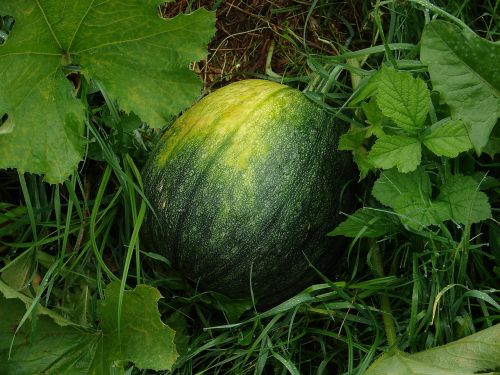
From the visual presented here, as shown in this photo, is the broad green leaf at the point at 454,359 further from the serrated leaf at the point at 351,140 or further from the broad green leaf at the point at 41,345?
the broad green leaf at the point at 41,345

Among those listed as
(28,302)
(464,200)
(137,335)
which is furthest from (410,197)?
(28,302)

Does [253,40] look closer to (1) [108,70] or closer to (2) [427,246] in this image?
(1) [108,70]

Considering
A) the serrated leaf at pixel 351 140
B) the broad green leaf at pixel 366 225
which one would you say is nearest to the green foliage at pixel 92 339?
the broad green leaf at pixel 366 225

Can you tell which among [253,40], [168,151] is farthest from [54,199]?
[253,40]

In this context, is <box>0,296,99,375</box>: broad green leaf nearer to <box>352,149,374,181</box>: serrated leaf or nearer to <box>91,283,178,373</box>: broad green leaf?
<box>91,283,178,373</box>: broad green leaf

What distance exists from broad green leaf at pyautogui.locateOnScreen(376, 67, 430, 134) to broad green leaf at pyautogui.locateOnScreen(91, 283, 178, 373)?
2.60ft

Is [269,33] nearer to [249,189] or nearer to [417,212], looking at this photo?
[249,189]

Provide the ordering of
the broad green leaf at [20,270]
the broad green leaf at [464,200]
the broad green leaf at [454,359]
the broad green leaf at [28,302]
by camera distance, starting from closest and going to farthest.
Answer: the broad green leaf at [454,359] < the broad green leaf at [464,200] < the broad green leaf at [28,302] < the broad green leaf at [20,270]

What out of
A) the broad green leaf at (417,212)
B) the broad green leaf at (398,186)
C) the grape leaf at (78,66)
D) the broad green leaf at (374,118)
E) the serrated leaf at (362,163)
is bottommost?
the broad green leaf at (417,212)

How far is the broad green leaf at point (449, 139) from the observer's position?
209cm

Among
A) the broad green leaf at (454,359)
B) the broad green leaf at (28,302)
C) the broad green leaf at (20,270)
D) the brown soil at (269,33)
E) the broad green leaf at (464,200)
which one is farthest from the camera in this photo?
the brown soil at (269,33)

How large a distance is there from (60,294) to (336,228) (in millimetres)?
900

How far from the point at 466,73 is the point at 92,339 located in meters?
1.29

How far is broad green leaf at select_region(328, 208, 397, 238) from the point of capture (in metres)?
2.23
